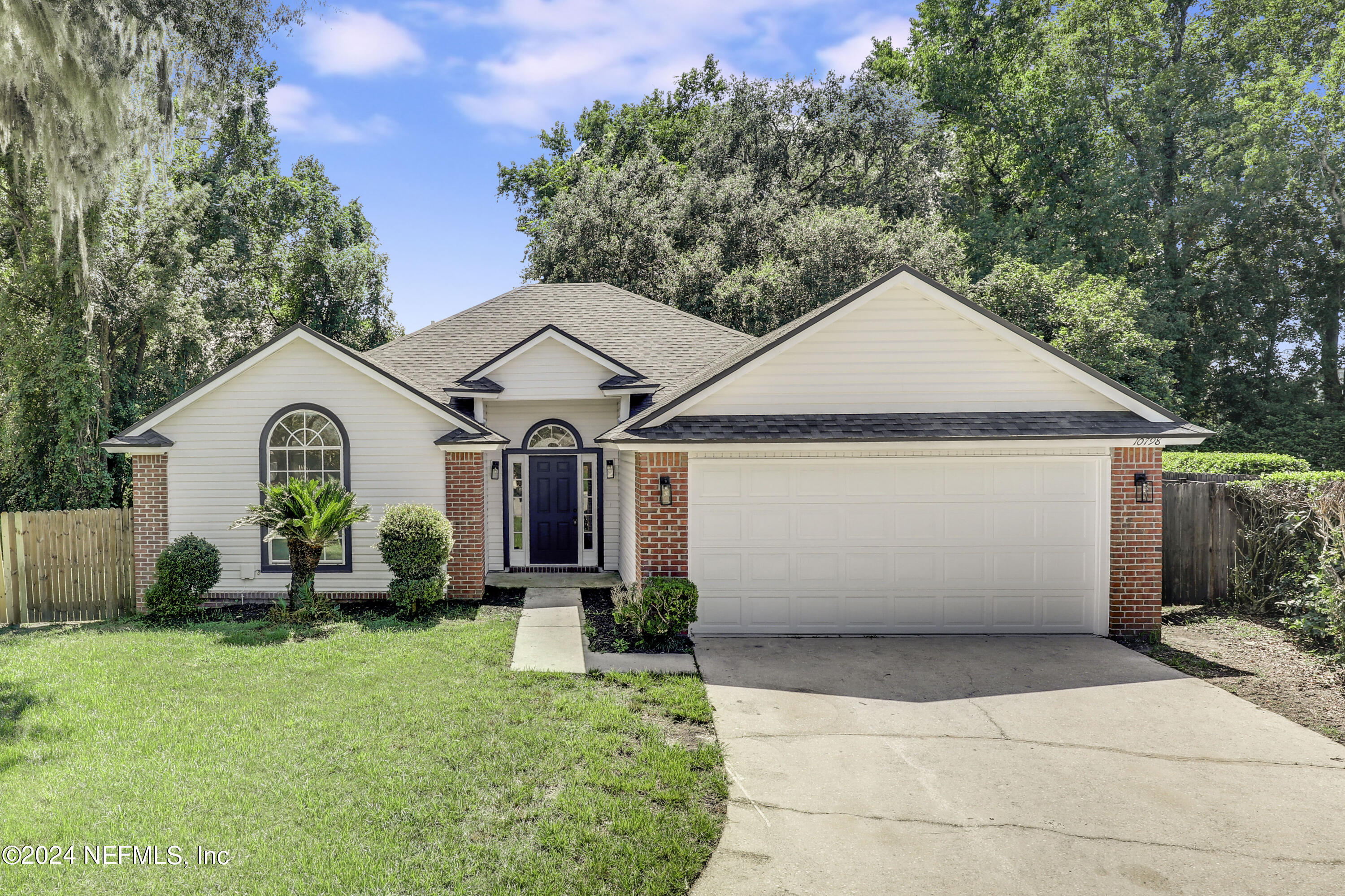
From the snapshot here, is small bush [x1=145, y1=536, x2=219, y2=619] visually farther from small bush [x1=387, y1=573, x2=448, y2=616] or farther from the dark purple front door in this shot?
the dark purple front door

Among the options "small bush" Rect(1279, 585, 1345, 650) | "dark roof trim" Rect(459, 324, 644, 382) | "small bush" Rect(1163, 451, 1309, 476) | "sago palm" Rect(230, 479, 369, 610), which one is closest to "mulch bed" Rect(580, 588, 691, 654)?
"sago palm" Rect(230, 479, 369, 610)

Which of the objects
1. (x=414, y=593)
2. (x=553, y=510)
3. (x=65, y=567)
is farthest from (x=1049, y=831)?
(x=65, y=567)

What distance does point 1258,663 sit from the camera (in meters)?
8.09

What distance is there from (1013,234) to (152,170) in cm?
2576

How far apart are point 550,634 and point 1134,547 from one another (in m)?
7.69

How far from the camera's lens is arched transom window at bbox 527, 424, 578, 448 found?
13.2 meters

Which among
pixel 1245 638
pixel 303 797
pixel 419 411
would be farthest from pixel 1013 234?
pixel 303 797

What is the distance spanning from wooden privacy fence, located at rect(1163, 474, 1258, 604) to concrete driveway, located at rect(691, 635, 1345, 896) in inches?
126

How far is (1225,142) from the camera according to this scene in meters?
23.6

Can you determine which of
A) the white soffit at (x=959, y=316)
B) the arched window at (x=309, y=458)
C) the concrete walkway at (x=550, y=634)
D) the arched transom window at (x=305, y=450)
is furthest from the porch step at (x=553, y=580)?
the white soffit at (x=959, y=316)

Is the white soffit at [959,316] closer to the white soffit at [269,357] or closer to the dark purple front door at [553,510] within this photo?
the white soffit at [269,357]

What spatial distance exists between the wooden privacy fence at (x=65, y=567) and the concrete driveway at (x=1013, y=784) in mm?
9311

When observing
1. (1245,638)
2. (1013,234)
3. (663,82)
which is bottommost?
(1245,638)

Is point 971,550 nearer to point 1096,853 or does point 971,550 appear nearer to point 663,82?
point 1096,853
